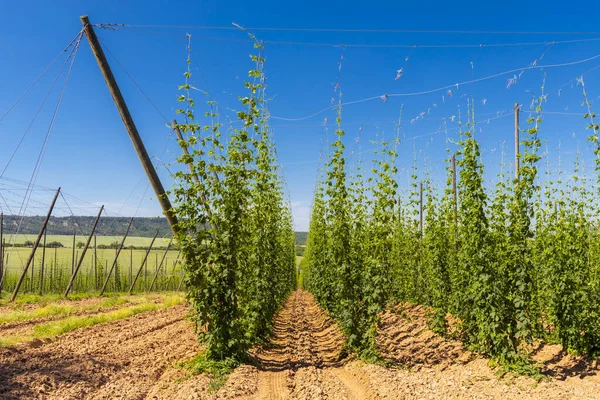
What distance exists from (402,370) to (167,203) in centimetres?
486

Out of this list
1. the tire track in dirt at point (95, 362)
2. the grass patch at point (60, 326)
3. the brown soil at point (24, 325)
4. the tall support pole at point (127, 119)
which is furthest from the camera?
the brown soil at point (24, 325)

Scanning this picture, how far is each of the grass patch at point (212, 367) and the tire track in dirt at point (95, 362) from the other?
0.50 meters

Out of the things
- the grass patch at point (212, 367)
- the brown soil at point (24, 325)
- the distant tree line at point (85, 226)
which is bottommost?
the brown soil at point (24, 325)

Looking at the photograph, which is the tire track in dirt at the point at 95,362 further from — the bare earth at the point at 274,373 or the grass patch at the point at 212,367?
the grass patch at the point at 212,367

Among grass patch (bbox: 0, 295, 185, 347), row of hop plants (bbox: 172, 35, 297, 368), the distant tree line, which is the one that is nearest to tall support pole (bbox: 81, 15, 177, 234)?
row of hop plants (bbox: 172, 35, 297, 368)

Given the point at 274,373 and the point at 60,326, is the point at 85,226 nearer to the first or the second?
the point at 60,326

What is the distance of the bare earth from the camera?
18.9 ft

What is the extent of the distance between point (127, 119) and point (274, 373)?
481 cm

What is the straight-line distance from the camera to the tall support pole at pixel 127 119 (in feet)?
23.3

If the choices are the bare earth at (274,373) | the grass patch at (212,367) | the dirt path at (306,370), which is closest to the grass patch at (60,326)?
the bare earth at (274,373)

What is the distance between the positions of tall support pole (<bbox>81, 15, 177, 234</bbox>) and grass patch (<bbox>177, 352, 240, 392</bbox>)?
213 cm

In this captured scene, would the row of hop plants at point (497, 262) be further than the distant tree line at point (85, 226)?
No

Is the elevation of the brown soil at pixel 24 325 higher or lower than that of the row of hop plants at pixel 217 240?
lower

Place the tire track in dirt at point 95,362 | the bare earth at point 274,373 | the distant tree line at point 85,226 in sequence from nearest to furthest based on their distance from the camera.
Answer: the tire track in dirt at point 95,362
the bare earth at point 274,373
the distant tree line at point 85,226
